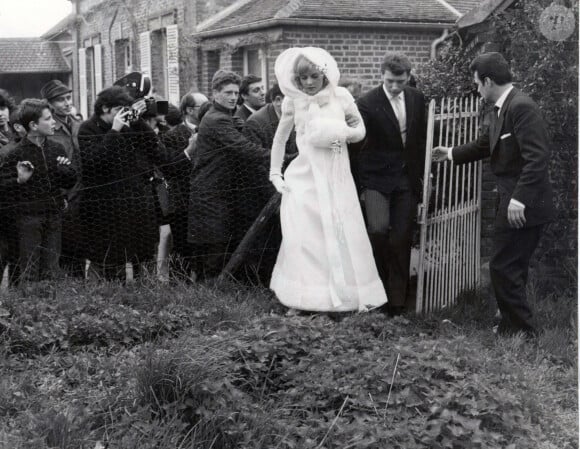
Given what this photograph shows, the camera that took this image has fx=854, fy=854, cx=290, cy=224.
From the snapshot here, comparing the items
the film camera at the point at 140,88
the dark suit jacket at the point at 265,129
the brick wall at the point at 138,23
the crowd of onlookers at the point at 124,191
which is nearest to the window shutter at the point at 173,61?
the brick wall at the point at 138,23

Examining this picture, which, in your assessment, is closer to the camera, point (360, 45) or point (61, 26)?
point (360, 45)

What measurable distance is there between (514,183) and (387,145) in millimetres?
1066

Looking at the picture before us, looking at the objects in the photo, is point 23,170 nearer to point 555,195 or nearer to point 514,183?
point 514,183

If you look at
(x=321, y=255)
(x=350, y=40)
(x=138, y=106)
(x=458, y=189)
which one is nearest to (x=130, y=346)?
(x=321, y=255)

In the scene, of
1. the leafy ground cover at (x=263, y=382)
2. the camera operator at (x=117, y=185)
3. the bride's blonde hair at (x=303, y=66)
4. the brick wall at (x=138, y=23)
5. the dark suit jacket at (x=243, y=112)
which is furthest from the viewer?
the brick wall at (x=138, y=23)

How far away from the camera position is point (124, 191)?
21.7 ft

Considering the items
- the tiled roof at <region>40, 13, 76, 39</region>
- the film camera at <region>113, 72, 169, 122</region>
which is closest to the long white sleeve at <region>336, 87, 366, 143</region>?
the film camera at <region>113, 72, 169, 122</region>

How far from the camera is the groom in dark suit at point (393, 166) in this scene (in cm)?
622

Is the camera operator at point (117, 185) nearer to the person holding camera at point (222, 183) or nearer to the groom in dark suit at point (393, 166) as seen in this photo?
the person holding camera at point (222, 183)

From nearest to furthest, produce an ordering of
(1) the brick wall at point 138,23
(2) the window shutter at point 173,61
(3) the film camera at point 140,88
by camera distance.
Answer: (3) the film camera at point 140,88 < (1) the brick wall at point 138,23 < (2) the window shutter at point 173,61

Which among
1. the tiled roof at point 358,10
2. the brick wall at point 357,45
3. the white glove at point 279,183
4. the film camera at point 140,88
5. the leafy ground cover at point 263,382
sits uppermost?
the tiled roof at point 358,10

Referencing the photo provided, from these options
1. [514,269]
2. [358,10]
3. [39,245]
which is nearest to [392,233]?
[514,269]

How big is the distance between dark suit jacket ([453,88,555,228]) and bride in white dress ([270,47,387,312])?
3.24ft

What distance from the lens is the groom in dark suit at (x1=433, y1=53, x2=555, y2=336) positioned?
5344 millimetres
